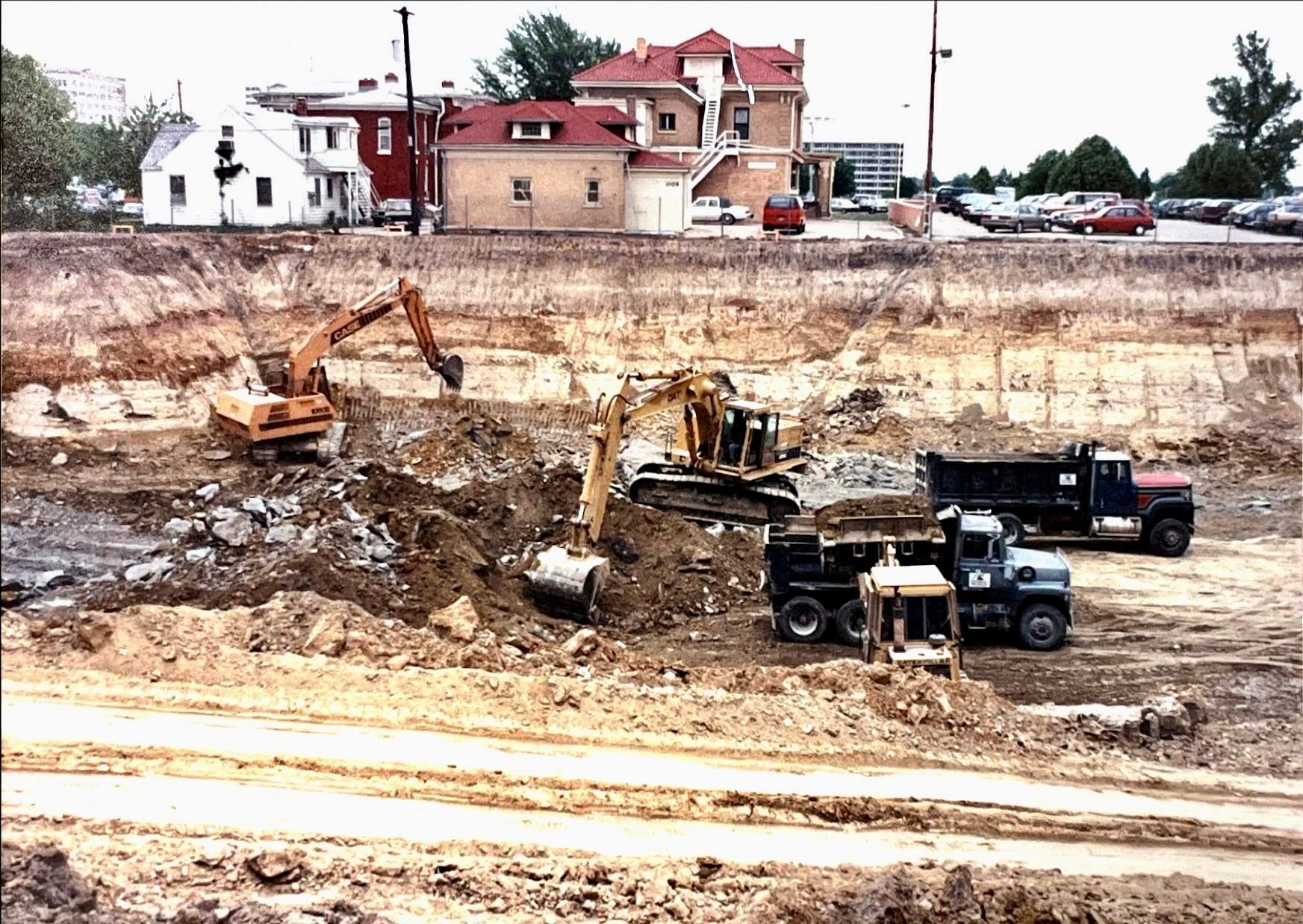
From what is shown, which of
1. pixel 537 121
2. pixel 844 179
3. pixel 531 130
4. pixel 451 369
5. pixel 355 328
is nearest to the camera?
pixel 355 328

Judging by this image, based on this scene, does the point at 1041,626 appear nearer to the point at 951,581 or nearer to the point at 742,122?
the point at 951,581

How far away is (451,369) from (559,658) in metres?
7.81

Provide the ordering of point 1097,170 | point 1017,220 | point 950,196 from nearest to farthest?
point 1017,220 < point 1097,170 < point 950,196

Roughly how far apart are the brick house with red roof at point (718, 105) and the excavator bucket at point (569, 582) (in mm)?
7904

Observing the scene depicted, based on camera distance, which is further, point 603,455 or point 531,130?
point 531,130

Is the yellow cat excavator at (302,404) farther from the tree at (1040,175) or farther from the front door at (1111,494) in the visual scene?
the tree at (1040,175)

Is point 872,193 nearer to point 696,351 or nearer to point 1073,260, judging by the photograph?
point 1073,260

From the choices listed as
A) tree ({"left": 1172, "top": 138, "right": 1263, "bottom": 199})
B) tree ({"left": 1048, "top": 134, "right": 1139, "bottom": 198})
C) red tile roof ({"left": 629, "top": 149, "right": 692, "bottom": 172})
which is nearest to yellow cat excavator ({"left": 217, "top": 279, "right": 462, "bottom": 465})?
red tile roof ({"left": 629, "top": 149, "right": 692, "bottom": 172})

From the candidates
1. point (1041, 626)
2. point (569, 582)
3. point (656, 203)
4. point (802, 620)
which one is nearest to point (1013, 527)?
point (1041, 626)

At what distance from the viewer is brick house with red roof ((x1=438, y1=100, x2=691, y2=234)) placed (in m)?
20.3

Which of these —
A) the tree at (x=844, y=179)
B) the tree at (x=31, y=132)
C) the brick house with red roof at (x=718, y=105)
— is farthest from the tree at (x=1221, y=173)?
the tree at (x=31, y=132)

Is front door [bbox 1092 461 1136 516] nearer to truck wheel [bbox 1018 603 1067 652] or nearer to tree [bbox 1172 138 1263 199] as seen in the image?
truck wheel [bbox 1018 603 1067 652]

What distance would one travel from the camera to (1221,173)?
18938 mm

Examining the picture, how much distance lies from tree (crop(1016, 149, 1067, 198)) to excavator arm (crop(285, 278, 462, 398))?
19005 mm
